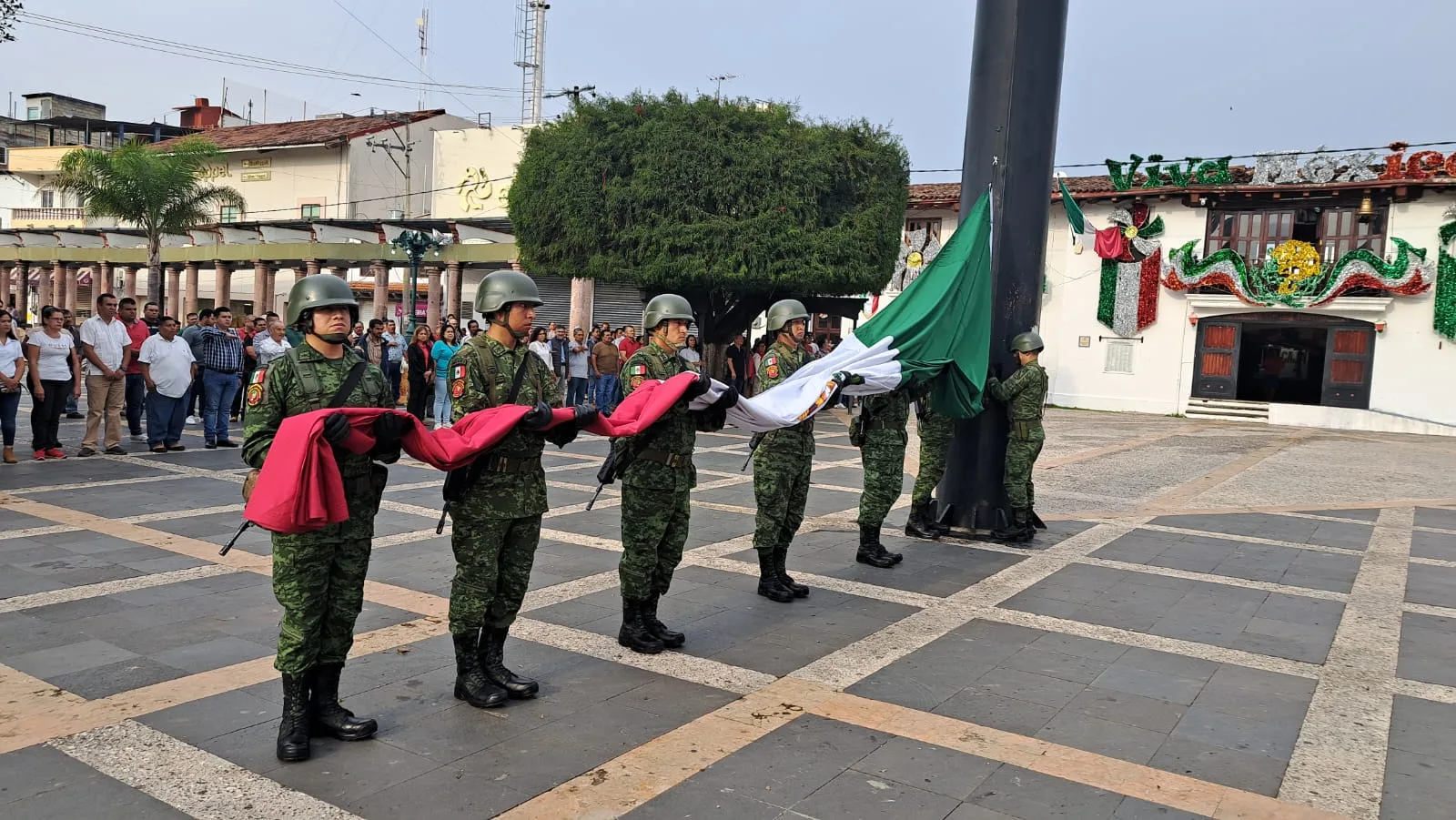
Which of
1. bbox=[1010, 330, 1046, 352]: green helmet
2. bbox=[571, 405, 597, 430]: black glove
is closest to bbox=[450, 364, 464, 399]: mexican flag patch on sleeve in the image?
bbox=[571, 405, 597, 430]: black glove

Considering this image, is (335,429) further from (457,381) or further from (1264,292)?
(1264,292)

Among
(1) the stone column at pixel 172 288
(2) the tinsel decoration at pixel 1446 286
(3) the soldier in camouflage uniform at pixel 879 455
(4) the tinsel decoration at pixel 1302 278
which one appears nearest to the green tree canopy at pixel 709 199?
(4) the tinsel decoration at pixel 1302 278

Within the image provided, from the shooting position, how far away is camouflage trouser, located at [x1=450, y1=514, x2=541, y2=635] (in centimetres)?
454

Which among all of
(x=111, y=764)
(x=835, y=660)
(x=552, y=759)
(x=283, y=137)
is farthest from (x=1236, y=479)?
(x=283, y=137)

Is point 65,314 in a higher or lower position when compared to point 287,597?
higher

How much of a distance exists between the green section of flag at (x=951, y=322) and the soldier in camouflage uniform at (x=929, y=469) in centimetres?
61

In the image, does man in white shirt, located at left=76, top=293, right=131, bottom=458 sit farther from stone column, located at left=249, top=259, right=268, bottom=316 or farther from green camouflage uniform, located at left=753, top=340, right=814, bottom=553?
stone column, located at left=249, top=259, right=268, bottom=316

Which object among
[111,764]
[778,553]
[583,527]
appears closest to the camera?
[111,764]

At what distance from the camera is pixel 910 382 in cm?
775

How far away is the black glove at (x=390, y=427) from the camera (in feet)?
13.4

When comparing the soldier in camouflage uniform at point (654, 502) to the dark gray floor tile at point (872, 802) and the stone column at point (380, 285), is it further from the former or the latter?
the stone column at point (380, 285)

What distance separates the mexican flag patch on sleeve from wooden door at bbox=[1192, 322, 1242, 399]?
26992mm

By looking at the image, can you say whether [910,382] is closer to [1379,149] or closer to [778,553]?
[778,553]

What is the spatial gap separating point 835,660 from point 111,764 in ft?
10.6
